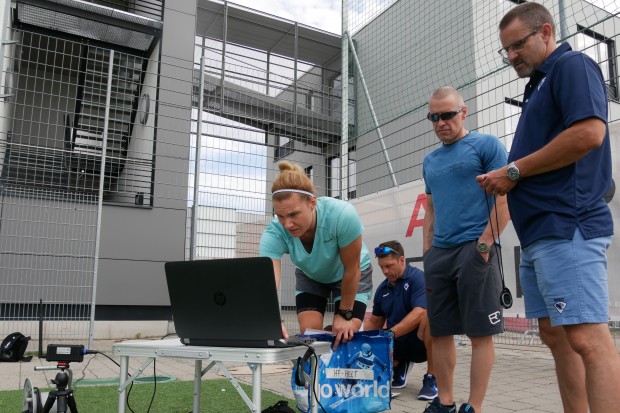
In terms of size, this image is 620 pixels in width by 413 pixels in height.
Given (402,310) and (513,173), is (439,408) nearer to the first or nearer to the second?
(513,173)

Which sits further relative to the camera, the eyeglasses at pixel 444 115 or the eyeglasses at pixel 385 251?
the eyeglasses at pixel 385 251

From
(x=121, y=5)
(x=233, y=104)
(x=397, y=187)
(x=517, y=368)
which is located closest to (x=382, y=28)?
(x=233, y=104)

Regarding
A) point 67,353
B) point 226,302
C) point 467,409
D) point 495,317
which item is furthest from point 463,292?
point 67,353

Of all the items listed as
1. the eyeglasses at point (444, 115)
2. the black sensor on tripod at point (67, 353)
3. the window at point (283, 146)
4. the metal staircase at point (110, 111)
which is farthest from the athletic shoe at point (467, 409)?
the metal staircase at point (110, 111)

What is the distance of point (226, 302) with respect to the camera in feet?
5.81

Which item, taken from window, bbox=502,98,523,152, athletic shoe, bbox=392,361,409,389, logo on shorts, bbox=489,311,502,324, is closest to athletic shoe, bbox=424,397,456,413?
logo on shorts, bbox=489,311,502,324

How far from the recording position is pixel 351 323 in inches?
104

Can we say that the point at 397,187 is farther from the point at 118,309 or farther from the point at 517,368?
the point at 118,309

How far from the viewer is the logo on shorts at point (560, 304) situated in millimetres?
1682

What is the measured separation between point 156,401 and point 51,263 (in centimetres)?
396

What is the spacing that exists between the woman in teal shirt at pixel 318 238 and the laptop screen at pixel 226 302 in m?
0.51

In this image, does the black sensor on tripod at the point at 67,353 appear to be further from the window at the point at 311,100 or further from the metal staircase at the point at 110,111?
the window at the point at 311,100

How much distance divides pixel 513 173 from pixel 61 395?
1900mm

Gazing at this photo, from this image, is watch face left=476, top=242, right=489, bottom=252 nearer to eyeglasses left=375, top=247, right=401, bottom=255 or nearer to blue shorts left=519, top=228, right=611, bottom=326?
blue shorts left=519, top=228, right=611, bottom=326
